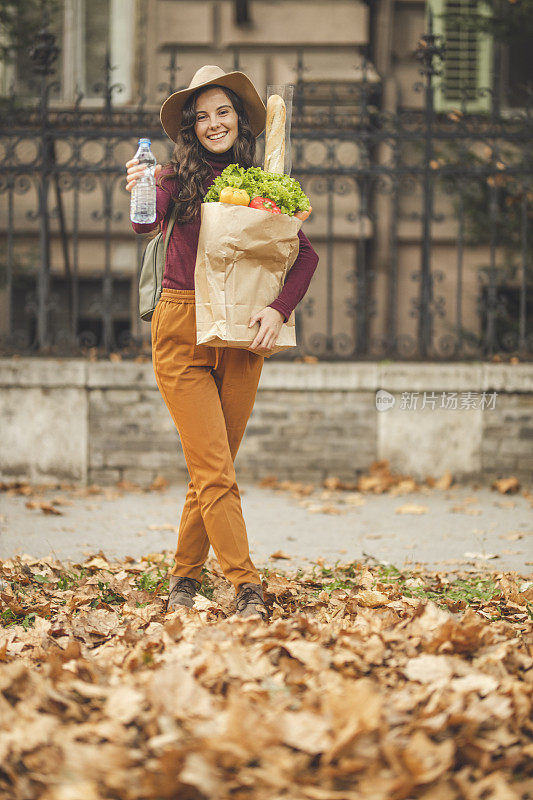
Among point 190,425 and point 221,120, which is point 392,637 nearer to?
point 190,425

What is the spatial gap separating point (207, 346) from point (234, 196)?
1.96 feet

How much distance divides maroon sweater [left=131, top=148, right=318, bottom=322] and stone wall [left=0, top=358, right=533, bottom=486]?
3452mm

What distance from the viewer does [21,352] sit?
7.12 metres

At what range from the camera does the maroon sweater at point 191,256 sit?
3.19m

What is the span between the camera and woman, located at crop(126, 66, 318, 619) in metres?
3.18

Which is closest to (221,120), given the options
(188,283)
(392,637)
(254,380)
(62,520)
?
(188,283)

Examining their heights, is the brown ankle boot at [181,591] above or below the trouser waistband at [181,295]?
below

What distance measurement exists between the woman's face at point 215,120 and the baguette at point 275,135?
0.15 metres

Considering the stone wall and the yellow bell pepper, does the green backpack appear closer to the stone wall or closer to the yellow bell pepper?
the yellow bell pepper

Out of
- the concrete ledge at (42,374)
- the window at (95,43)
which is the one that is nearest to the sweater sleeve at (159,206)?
the concrete ledge at (42,374)

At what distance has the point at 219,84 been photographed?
10.7 ft

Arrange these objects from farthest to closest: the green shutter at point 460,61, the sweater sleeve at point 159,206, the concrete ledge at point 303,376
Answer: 1. the green shutter at point 460,61
2. the concrete ledge at point 303,376
3. the sweater sleeve at point 159,206

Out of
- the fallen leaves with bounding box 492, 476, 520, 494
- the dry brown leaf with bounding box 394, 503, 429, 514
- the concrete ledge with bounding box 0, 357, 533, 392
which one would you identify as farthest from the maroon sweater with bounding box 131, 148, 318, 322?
the fallen leaves with bounding box 492, 476, 520, 494

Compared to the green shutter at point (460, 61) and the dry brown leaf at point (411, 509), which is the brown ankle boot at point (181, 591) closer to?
the dry brown leaf at point (411, 509)
